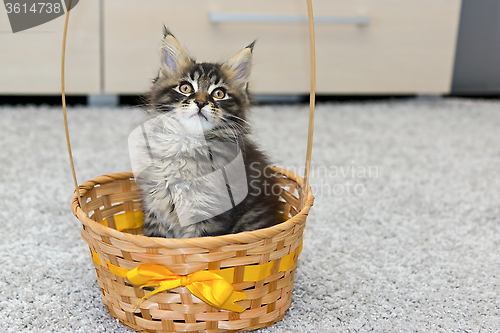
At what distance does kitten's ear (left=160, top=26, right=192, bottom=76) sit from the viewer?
0.97 metres

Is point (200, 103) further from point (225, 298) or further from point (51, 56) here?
point (51, 56)

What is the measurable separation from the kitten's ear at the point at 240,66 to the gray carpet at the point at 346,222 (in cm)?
47

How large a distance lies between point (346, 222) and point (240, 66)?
59 cm

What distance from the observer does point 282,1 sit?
2.53 metres

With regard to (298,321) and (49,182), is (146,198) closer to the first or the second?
(298,321)

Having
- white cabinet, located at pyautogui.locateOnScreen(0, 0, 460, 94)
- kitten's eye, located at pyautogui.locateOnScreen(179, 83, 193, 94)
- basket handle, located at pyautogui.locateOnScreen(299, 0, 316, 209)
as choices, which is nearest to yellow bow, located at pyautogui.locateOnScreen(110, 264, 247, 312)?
basket handle, located at pyautogui.locateOnScreen(299, 0, 316, 209)

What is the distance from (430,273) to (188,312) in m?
0.61

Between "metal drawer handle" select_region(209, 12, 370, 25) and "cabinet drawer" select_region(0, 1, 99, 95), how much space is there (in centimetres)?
65

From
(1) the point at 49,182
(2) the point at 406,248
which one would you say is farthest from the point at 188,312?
(1) the point at 49,182

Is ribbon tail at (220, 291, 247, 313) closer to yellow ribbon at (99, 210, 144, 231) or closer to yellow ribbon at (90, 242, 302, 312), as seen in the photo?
yellow ribbon at (90, 242, 302, 312)

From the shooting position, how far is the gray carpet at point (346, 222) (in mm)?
895

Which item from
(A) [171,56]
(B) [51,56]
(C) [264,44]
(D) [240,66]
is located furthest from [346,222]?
(B) [51,56]

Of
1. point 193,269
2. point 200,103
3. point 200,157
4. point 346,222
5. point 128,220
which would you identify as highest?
point 200,103

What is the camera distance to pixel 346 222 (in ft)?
4.38
